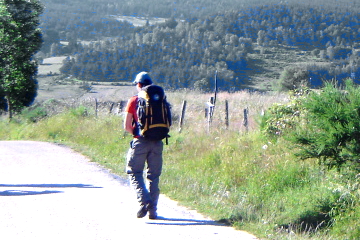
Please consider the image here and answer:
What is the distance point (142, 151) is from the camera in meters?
6.68

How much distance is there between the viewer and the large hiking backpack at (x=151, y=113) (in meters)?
6.50

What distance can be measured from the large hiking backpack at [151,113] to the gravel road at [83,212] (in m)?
1.14

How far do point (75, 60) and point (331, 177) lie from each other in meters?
41.3

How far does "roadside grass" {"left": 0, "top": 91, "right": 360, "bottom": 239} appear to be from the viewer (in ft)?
23.4

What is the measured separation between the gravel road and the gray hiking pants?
323mm

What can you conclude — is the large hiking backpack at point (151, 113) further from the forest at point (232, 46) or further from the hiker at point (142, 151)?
the forest at point (232, 46)

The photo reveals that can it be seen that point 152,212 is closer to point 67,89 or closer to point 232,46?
point 232,46

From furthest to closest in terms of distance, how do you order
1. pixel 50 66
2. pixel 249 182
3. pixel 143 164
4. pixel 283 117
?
pixel 50 66
pixel 283 117
pixel 249 182
pixel 143 164

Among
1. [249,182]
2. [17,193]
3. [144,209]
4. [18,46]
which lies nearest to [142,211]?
[144,209]

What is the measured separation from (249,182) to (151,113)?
354cm

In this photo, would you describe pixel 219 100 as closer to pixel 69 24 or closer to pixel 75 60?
pixel 75 60

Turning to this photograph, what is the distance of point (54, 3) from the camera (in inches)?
3351

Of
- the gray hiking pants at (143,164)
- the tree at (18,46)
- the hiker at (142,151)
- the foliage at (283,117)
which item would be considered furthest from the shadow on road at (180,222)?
the tree at (18,46)

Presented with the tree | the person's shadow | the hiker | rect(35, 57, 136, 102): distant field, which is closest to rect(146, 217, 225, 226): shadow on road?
the hiker
